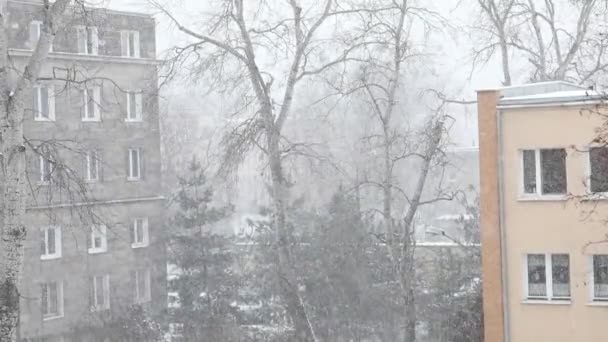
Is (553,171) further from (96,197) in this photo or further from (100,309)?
(96,197)

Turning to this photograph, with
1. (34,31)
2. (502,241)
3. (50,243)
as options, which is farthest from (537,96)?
(50,243)

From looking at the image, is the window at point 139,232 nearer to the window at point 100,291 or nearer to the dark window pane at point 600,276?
the window at point 100,291

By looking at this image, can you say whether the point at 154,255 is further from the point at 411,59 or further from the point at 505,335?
the point at 505,335

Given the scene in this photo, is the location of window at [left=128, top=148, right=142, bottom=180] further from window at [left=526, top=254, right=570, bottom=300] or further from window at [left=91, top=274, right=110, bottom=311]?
window at [left=526, top=254, right=570, bottom=300]

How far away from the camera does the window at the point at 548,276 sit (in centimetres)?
2106

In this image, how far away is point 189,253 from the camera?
3472 centimetres

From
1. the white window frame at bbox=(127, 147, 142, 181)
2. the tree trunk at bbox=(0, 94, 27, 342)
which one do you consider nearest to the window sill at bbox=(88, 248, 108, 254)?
the white window frame at bbox=(127, 147, 142, 181)

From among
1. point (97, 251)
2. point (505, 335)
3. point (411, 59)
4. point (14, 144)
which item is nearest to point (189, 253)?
point (97, 251)

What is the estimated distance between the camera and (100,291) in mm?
37469

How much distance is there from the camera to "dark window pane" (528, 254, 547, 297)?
21.3 m

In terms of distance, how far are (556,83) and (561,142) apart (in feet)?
11.7

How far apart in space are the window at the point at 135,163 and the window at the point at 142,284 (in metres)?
4.40

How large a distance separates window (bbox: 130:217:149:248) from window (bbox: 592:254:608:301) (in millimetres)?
23480

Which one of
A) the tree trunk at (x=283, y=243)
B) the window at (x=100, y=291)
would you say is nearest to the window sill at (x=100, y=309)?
A: the window at (x=100, y=291)
